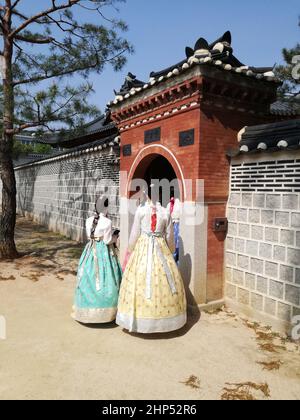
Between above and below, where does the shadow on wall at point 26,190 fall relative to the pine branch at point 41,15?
below

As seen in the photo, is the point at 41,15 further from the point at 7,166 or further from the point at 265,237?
the point at 265,237

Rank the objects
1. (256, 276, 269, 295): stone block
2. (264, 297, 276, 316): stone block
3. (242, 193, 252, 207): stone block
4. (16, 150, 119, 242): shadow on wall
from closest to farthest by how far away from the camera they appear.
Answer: (264, 297, 276, 316): stone block < (256, 276, 269, 295): stone block < (242, 193, 252, 207): stone block < (16, 150, 119, 242): shadow on wall

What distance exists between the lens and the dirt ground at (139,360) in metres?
3.36

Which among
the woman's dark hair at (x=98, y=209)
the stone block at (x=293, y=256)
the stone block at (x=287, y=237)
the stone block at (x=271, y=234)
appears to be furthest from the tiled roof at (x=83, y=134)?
the stone block at (x=293, y=256)

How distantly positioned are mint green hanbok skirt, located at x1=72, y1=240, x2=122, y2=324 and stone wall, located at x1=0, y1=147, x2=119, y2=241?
4233 millimetres

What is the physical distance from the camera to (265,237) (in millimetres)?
5129

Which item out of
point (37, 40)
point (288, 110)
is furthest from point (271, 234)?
point (37, 40)

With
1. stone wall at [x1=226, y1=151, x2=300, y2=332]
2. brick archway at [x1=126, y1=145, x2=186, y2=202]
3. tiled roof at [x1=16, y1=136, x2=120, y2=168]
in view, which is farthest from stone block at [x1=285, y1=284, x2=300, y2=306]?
tiled roof at [x1=16, y1=136, x2=120, y2=168]

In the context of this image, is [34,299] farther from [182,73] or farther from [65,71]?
[65,71]

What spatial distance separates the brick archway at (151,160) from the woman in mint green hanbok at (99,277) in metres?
1.60

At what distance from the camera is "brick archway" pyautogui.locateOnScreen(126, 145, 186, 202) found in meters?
5.93

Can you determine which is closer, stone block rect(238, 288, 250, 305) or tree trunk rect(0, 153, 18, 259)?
stone block rect(238, 288, 250, 305)

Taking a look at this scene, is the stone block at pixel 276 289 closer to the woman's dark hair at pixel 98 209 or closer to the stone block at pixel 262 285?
the stone block at pixel 262 285

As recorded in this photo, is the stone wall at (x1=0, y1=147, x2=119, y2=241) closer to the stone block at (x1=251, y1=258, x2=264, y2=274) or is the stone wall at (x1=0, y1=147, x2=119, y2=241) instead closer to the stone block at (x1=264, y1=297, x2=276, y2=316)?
the stone block at (x1=251, y1=258, x2=264, y2=274)
